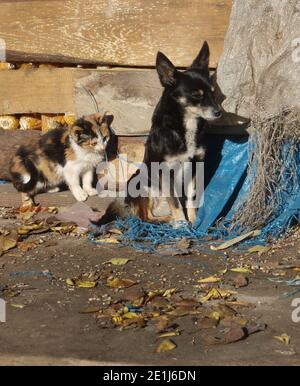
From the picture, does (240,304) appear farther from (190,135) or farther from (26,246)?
(190,135)

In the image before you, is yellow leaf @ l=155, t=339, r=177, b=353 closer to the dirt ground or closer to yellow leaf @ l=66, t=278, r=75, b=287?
the dirt ground

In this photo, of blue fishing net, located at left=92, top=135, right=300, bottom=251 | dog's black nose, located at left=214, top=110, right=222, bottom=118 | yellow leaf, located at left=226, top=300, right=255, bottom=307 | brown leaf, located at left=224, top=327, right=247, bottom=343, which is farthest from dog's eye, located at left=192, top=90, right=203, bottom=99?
brown leaf, located at left=224, top=327, right=247, bottom=343

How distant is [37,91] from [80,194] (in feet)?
3.89

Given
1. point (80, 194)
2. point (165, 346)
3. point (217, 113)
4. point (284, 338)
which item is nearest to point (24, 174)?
point (80, 194)

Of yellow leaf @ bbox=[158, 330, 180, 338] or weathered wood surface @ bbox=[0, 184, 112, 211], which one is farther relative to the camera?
weathered wood surface @ bbox=[0, 184, 112, 211]

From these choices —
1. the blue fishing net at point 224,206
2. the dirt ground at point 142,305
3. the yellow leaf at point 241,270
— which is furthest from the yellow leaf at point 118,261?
the yellow leaf at point 241,270

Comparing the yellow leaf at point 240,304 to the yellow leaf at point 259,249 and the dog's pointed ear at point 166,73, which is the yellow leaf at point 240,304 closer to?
the yellow leaf at point 259,249

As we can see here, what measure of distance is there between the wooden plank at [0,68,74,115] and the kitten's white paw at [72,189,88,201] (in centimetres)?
84

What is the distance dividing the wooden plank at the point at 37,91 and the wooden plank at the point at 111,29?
5.5 inches

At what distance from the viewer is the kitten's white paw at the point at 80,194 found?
6.64m

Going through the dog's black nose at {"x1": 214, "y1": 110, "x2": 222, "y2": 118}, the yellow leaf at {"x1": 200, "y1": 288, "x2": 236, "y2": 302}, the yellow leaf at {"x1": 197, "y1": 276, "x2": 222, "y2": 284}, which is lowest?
the yellow leaf at {"x1": 197, "y1": 276, "x2": 222, "y2": 284}

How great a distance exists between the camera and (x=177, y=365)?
3.62 metres

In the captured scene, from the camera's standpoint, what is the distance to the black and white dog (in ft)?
19.5
